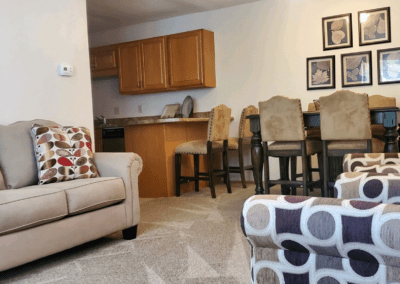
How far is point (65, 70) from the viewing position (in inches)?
142

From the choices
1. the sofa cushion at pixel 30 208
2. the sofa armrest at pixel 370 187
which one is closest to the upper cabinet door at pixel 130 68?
the sofa cushion at pixel 30 208

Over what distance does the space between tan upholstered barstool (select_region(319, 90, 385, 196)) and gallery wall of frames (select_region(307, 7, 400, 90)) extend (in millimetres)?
1805

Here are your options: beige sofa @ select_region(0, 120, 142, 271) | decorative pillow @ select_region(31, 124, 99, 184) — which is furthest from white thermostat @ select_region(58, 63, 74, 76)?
decorative pillow @ select_region(31, 124, 99, 184)

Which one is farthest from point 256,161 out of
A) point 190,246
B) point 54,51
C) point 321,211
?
point 321,211

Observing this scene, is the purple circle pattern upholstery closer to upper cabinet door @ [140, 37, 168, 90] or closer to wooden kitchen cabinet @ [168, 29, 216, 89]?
wooden kitchen cabinet @ [168, 29, 216, 89]

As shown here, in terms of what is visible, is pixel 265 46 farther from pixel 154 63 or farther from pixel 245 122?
pixel 154 63

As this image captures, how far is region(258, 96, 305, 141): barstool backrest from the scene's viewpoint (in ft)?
11.8

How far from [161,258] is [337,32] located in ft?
12.8

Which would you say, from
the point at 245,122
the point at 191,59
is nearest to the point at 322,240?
the point at 245,122

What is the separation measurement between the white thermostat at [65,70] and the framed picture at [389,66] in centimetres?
354

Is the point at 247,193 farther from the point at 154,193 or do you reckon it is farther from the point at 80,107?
the point at 80,107

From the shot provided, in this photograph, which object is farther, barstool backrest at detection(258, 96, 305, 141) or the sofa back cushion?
barstool backrest at detection(258, 96, 305, 141)

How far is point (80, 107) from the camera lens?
149 inches

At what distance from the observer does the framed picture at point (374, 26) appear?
491 cm
